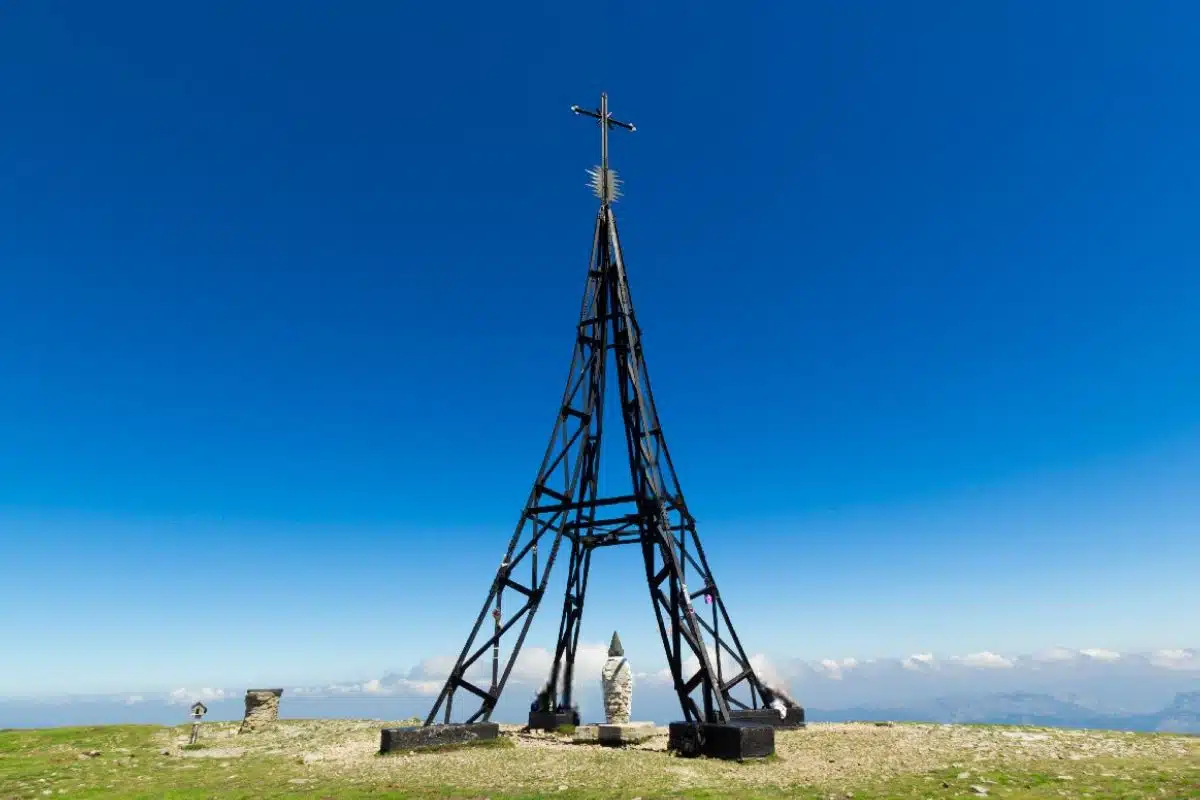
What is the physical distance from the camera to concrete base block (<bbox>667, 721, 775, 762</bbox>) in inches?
601

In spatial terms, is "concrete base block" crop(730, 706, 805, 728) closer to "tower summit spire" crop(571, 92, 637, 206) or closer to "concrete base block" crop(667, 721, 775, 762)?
"concrete base block" crop(667, 721, 775, 762)

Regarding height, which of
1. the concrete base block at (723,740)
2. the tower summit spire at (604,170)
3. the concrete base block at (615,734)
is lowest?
the concrete base block at (615,734)

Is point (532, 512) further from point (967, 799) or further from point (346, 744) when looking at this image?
point (967, 799)

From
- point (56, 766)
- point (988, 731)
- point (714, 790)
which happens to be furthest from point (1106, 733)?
point (56, 766)

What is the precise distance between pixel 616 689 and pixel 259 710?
14.8 m

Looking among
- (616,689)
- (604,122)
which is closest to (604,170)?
(604,122)

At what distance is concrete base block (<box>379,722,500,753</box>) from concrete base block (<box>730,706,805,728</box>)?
26.2ft

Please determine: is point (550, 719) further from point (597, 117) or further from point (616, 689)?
point (597, 117)

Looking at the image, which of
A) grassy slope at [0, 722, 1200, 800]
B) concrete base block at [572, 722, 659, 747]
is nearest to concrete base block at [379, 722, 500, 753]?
grassy slope at [0, 722, 1200, 800]

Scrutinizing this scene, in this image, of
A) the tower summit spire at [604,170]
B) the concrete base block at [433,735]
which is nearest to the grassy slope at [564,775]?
the concrete base block at [433,735]

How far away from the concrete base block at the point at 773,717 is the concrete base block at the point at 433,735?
7.99 metres

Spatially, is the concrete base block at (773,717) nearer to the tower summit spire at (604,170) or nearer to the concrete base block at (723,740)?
the concrete base block at (723,740)

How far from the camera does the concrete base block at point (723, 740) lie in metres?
15.3

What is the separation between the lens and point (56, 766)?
15.5 metres
